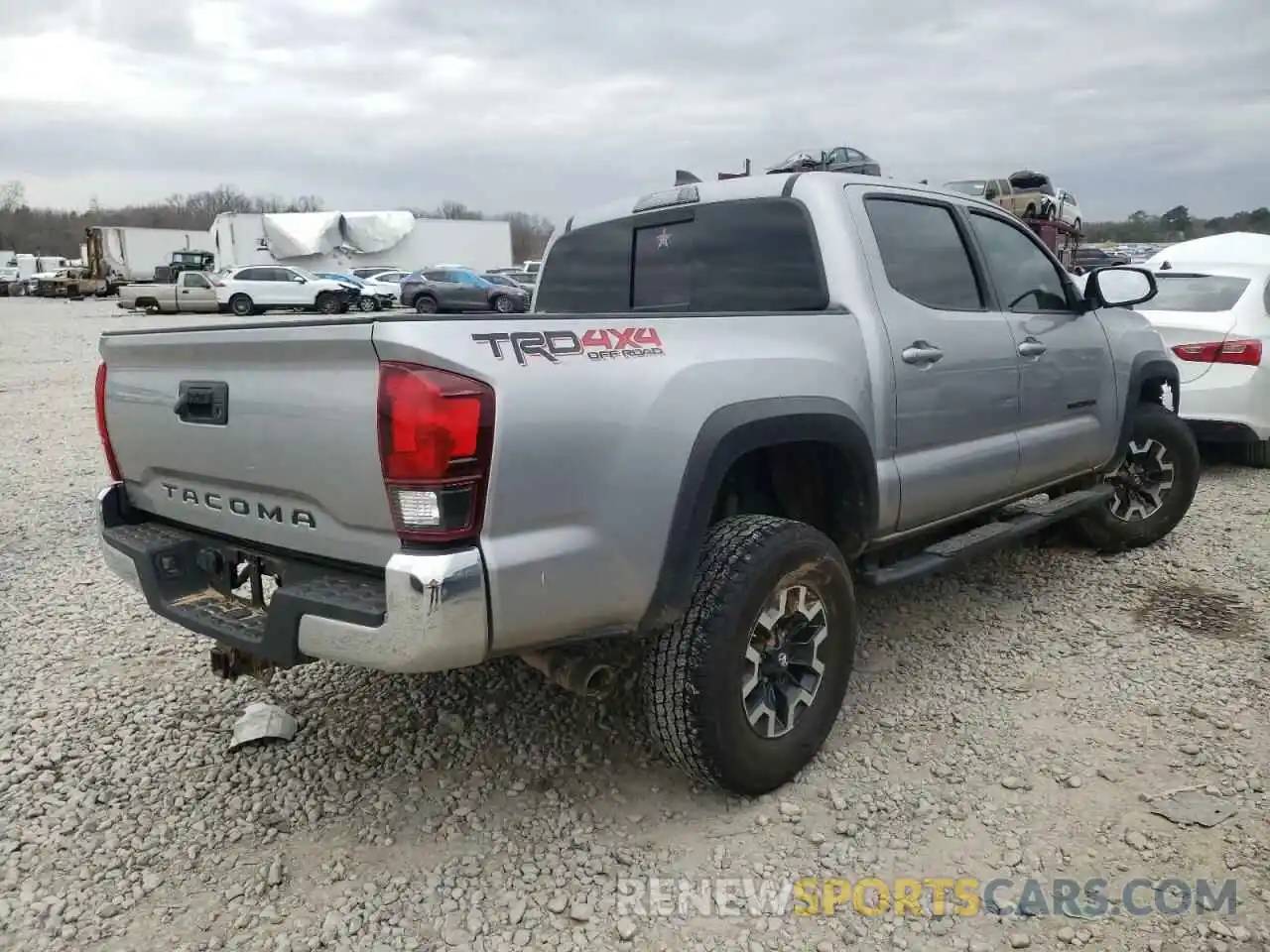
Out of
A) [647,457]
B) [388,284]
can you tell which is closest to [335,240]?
[388,284]

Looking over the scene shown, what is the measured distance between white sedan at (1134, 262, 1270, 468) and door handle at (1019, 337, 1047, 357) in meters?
3.14

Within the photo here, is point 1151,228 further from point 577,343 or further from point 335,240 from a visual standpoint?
point 577,343

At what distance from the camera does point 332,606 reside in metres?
2.32

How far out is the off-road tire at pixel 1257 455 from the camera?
7.52m

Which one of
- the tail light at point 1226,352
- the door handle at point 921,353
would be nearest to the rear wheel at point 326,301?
the tail light at point 1226,352

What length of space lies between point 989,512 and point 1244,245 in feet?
20.4

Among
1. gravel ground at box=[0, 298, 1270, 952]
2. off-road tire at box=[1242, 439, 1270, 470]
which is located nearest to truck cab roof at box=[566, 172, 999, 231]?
gravel ground at box=[0, 298, 1270, 952]

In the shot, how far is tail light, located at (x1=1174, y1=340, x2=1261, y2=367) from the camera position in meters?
6.71

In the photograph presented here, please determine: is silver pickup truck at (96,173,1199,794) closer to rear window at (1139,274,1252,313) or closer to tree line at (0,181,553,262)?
rear window at (1139,274,1252,313)

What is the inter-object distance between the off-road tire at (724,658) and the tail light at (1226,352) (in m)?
5.34

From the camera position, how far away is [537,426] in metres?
2.28

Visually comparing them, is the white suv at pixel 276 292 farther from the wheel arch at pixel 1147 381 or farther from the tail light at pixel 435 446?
the tail light at pixel 435 446

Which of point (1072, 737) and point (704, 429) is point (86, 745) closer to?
point (704, 429)

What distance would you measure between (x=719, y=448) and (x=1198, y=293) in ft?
20.7
